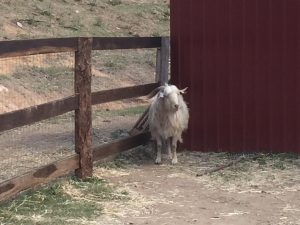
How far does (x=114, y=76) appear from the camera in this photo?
17.7 meters

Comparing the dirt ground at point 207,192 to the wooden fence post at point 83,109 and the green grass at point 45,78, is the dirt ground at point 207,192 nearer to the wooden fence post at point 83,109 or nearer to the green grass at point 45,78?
the wooden fence post at point 83,109

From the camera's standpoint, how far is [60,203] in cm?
658

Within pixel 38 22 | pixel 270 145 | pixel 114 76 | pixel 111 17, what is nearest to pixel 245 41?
pixel 270 145

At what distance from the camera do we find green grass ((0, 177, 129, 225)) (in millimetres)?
6029

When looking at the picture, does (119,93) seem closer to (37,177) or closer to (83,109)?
(83,109)

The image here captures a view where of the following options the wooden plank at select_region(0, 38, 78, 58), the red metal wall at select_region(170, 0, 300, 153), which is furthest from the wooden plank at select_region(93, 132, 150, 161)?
the wooden plank at select_region(0, 38, 78, 58)

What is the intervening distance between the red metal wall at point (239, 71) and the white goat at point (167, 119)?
50 centimetres

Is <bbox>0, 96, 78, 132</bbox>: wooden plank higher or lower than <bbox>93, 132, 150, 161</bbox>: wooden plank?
higher

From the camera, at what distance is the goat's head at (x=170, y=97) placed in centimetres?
856

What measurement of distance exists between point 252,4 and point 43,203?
4.26 metres

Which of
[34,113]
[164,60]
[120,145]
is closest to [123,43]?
[164,60]

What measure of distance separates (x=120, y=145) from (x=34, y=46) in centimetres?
249

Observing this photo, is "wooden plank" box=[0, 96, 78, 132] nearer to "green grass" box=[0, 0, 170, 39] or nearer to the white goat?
the white goat

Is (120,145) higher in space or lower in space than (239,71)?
lower
